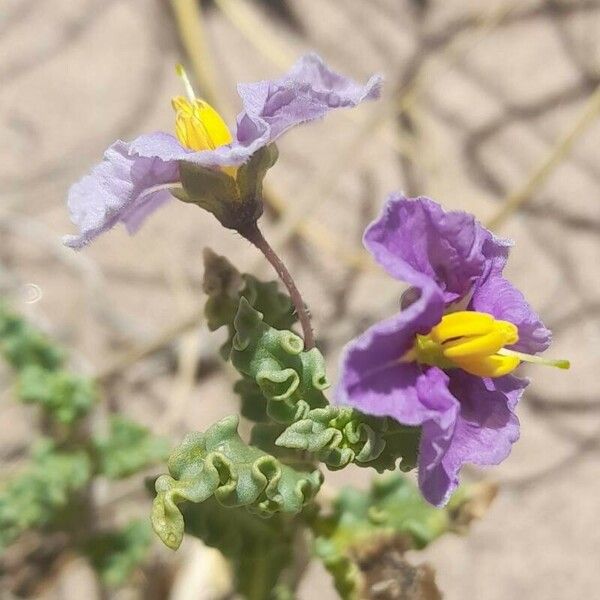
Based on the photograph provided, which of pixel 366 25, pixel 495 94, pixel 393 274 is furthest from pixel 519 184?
pixel 393 274

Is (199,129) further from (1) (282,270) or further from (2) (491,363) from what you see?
(2) (491,363)

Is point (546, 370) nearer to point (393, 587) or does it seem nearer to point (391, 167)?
point (391, 167)

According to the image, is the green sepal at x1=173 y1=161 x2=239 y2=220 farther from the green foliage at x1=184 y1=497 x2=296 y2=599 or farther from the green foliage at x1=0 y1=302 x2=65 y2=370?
the green foliage at x1=0 y1=302 x2=65 y2=370

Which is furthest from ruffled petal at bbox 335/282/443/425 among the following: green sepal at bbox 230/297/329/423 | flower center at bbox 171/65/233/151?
flower center at bbox 171/65/233/151

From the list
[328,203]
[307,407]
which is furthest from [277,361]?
[328,203]

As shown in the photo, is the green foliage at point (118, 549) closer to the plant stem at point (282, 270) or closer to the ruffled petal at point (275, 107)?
the plant stem at point (282, 270)

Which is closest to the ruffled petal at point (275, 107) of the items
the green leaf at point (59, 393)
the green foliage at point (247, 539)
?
the green foliage at point (247, 539)
